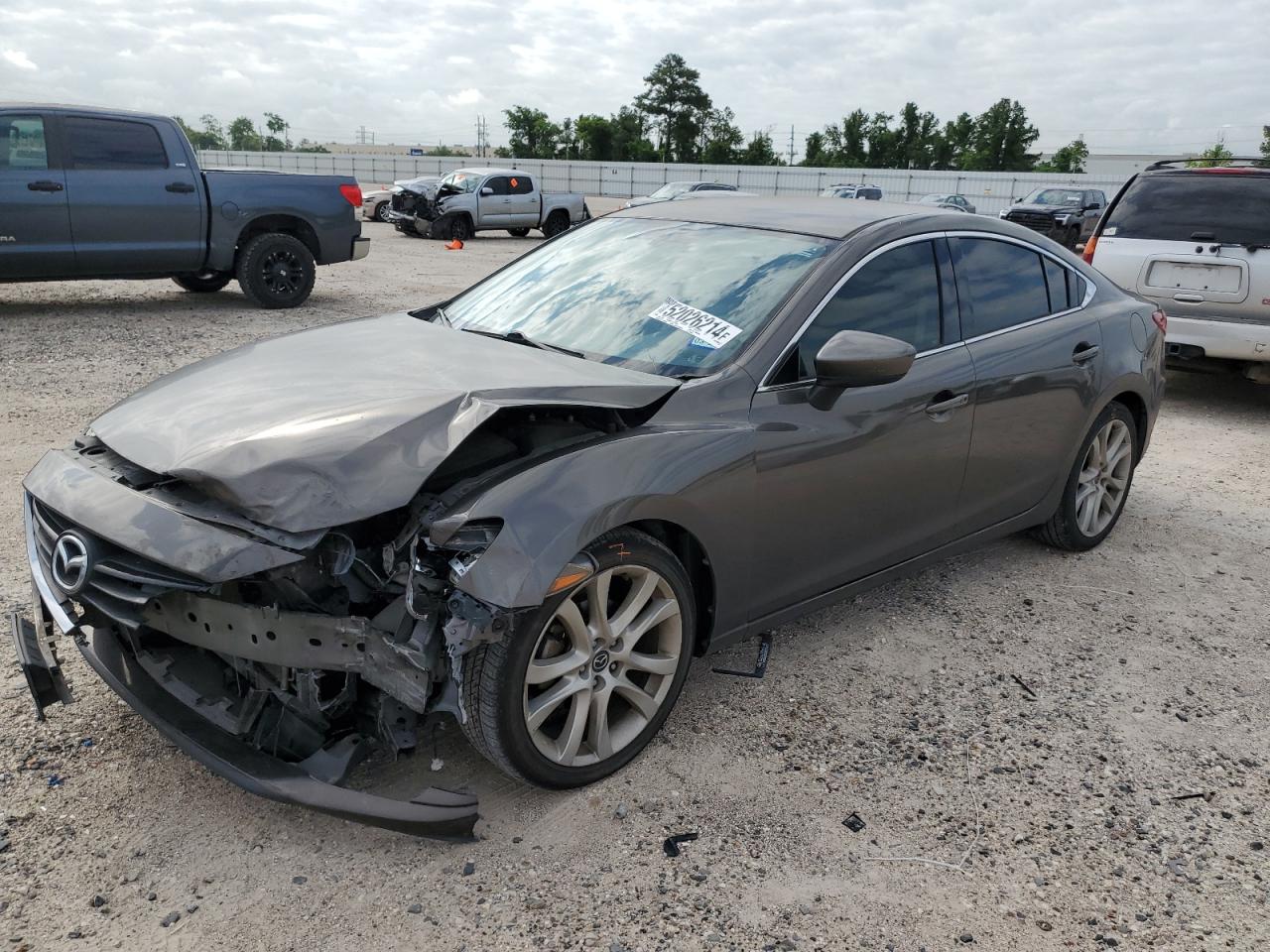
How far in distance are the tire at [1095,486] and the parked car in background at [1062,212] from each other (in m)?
19.6

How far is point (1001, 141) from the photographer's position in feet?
241

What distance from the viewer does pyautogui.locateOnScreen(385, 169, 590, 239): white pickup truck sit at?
22.0m

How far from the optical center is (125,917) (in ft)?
7.79

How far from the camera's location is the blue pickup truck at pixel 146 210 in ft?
29.6

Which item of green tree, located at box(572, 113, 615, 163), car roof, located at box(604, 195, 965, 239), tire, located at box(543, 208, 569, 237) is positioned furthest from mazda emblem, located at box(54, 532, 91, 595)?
green tree, located at box(572, 113, 615, 163)

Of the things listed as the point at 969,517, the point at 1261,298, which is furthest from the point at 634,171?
the point at 969,517

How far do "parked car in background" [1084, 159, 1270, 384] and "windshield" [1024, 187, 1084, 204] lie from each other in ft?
57.6

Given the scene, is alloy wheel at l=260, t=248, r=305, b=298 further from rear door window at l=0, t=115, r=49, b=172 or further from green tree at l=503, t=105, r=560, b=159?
green tree at l=503, t=105, r=560, b=159

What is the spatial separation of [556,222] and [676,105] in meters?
67.0

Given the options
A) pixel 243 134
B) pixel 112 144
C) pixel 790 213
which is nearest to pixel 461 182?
pixel 112 144

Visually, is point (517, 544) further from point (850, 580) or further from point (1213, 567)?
point (1213, 567)

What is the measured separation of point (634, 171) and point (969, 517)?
Result: 1875 inches

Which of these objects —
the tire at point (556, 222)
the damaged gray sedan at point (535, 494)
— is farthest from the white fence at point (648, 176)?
the damaged gray sedan at point (535, 494)

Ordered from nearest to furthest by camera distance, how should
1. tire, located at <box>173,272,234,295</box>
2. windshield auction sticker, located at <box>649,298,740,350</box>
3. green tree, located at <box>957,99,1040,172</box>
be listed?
windshield auction sticker, located at <box>649,298,740,350</box>
tire, located at <box>173,272,234,295</box>
green tree, located at <box>957,99,1040,172</box>
